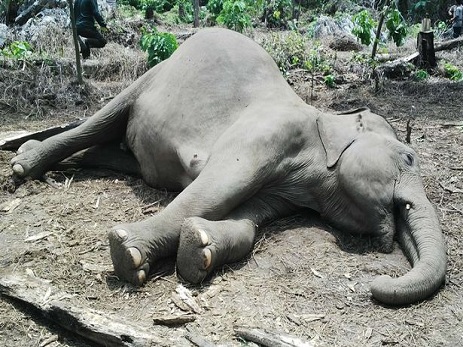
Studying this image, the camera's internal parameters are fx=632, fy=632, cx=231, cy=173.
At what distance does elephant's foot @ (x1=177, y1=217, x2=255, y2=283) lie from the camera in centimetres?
376

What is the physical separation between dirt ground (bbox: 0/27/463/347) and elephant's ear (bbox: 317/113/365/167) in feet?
1.78

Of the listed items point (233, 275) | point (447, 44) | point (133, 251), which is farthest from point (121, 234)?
point (447, 44)

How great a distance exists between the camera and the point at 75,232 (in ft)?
15.3

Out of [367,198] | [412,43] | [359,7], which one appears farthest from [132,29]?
[367,198]

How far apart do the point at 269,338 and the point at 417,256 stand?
127 cm

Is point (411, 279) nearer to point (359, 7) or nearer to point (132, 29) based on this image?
point (132, 29)

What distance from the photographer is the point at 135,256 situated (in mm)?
3754

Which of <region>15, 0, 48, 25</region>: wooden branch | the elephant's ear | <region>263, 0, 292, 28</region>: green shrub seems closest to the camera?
the elephant's ear

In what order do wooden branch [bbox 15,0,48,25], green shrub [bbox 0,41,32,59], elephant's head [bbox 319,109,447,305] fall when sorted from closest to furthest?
1. elephant's head [bbox 319,109,447,305]
2. green shrub [bbox 0,41,32,59]
3. wooden branch [bbox 15,0,48,25]

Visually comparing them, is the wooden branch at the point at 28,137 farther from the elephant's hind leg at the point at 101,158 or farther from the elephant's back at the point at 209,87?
the elephant's back at the point at 209,87

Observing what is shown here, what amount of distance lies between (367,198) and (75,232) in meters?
2.12

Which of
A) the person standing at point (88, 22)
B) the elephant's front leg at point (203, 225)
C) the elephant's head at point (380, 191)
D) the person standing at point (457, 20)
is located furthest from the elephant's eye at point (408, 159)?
the person standing at point (457, 20)

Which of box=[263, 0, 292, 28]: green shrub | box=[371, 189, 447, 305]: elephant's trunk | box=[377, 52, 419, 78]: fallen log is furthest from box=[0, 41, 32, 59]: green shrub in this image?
box=[263, 0, 292, 28]: green shrub

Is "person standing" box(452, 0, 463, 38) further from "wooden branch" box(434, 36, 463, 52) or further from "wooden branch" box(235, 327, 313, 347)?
"wooden branch" box(235, 327, 313, 347)
